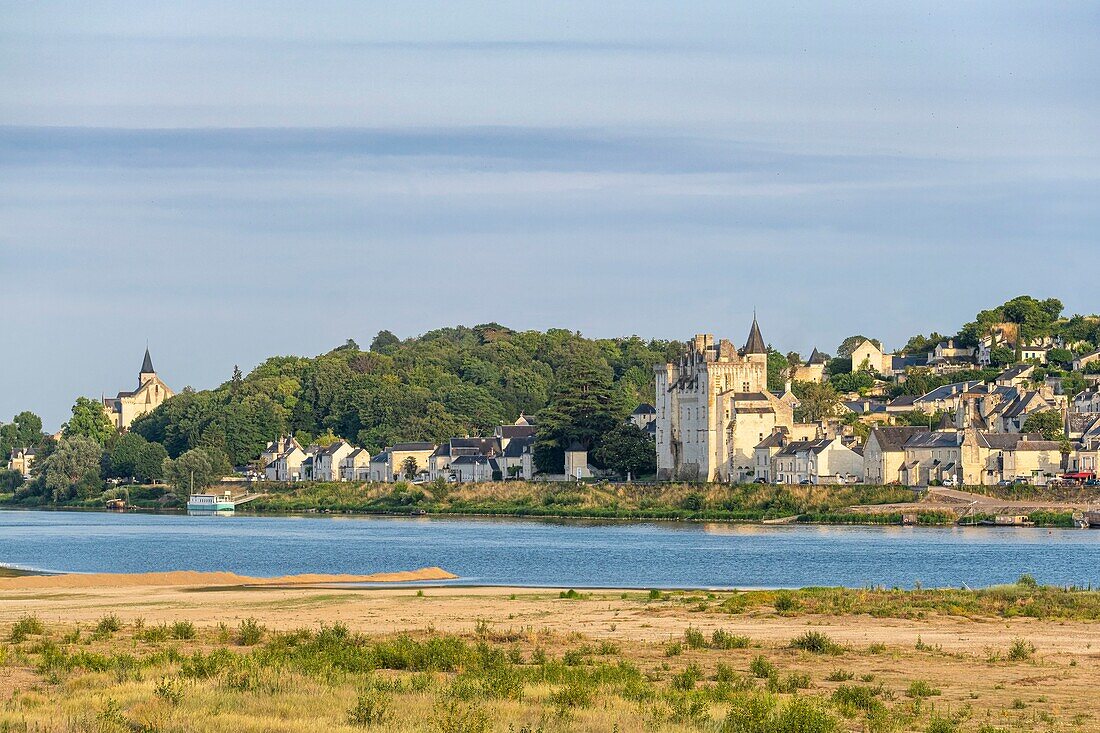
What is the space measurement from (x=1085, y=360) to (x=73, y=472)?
10508 centimetres

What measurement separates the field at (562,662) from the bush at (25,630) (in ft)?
0.18

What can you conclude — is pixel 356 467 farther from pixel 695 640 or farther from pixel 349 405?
pixel 695 640

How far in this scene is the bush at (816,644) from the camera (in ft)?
89.8

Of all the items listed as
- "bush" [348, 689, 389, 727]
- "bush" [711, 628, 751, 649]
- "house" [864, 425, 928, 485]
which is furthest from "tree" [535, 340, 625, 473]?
"bush" [348, 689, 389, 727]

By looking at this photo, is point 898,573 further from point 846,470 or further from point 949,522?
point 846,470

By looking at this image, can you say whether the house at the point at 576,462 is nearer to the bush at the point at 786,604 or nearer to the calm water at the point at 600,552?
the calm water at the point at 600,552

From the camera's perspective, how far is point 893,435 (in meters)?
110

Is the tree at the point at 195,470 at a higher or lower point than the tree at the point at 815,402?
lower

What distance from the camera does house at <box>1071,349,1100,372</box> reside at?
159875 mm

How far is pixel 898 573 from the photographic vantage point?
5456 cm

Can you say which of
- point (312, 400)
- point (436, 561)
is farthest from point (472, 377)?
point (436, 561)

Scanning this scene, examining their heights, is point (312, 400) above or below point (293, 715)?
above

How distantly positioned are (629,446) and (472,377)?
236 feet

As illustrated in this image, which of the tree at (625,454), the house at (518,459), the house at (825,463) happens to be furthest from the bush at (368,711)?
the house at (518,459)
